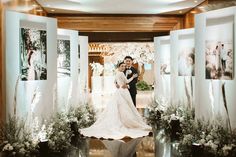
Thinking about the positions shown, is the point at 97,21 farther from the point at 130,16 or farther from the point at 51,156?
the point at 51,156

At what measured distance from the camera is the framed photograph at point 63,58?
8.02m

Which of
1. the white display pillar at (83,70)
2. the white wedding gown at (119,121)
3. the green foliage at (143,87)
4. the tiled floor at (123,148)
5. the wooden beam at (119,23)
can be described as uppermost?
the wooden beam at (119,23)

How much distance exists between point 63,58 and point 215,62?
390 cm

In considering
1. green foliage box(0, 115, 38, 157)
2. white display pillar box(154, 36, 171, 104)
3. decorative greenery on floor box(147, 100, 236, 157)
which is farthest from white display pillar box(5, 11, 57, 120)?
white display pillar box(154, 36, 171, 104)

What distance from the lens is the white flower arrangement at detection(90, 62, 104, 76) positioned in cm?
1639

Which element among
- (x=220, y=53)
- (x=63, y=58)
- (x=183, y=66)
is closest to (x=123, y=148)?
(x=220, y=53)

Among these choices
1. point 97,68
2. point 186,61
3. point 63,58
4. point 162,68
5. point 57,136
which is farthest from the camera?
point 97,68

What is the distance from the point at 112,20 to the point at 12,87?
17.1 ft

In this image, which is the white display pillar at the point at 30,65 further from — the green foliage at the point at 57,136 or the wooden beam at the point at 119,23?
the wooden beam at the point at 119,23

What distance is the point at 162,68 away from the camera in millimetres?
9891

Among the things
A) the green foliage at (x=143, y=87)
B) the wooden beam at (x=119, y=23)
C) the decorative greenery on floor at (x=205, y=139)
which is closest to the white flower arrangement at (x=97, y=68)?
the green foliage at (x=143, y=87)

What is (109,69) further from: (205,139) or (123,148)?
(205,139)

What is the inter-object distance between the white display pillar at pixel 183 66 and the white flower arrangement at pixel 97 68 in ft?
26.8

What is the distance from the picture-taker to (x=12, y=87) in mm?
5242
